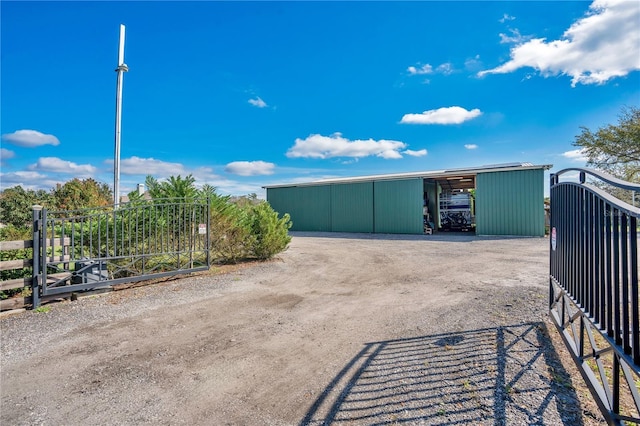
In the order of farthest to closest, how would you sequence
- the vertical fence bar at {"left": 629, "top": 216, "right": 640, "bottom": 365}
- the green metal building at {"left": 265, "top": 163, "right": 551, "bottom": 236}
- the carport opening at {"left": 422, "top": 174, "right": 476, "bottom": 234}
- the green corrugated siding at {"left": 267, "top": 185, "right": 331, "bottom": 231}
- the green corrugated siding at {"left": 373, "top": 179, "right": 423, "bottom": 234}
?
the green corrugated siding at {"left": 267, "top": 185, "right": 331, "bottom": 231} < the carport opening at {"left": 422, "top": 174, "right": 476, "bottom": 234} < the green corrugated siding at {"left": 373, "top": 179, "right": 423, "bottom": 234} < the green metal building at {"left": 265, "top": 163, "right": 551, "bottom": 236} < the vertical fence bar at {"left": 629, "top": 216, "right": 640, "bottom": 365}

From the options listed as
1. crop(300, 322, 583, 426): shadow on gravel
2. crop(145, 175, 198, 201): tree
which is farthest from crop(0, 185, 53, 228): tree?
crop(300, 322, 583, 426): shadow on gravel

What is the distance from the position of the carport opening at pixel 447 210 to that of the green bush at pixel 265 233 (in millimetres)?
11040

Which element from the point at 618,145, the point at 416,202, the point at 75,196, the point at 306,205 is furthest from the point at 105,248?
the point at 618,145

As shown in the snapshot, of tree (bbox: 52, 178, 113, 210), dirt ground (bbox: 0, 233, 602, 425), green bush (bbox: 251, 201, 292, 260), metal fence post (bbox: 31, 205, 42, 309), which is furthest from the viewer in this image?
tree (bbox: 52, 178, 113, 210)

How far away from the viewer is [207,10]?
8.29 meters

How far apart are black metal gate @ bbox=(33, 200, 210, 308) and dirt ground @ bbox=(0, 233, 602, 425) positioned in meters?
0.49

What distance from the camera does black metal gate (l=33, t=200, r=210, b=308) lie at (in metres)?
4.72

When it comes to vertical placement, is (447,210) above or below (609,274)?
above

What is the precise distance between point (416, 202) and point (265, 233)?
10.6m

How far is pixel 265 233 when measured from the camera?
8492mm

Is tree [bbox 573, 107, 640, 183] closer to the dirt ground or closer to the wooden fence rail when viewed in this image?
the dirt ground

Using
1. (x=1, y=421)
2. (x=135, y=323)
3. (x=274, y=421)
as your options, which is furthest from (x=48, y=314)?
(x=274, y=421)

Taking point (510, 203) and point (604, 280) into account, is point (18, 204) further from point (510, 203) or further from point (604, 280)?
point (510, 203)

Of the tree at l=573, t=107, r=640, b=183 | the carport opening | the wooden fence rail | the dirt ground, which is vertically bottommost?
the dirt ground
